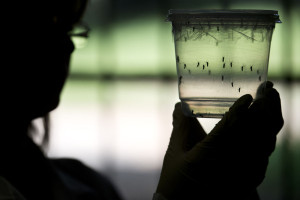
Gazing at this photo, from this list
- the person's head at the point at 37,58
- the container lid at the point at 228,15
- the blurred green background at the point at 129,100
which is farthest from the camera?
the blurred green background at the point at 129,100

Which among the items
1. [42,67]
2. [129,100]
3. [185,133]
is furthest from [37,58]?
[129,100]

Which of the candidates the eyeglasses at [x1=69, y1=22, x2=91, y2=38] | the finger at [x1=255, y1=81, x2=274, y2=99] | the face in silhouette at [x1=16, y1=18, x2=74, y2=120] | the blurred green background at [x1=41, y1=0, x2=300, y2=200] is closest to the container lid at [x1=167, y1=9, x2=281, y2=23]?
the finger at [x1=255, y1=81, x2=274, y2=99]

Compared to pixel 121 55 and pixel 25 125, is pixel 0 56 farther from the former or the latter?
pixel 121 55

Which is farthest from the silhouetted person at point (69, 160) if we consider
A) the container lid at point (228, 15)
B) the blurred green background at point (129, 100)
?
the blurred green background at point (129, 100)

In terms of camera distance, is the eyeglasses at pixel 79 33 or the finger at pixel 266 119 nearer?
the finger at pixel 266 119

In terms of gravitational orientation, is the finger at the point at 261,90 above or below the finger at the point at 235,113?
above

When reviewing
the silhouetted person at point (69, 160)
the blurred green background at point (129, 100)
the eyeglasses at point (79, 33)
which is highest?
the eyeglasses at point (79, 33)

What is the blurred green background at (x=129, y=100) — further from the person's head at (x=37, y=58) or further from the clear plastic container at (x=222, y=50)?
the clear plastic container at (x=222, y=50)
